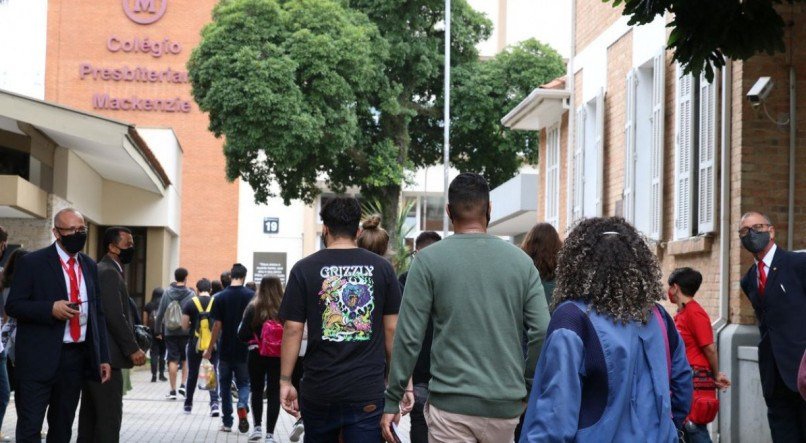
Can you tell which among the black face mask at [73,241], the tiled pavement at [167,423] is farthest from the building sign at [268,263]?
the black face mask at [73,241]

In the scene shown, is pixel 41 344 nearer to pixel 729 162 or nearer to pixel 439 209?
pixel 729 162

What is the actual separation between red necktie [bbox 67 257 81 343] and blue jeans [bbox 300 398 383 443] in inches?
101

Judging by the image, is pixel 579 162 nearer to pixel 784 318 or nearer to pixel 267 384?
pixel 267 384

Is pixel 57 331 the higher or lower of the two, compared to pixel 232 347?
higher

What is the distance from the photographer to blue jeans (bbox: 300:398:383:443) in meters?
6.71

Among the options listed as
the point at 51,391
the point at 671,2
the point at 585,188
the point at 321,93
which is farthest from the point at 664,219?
the point at 321,93

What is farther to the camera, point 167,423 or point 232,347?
point 167,423

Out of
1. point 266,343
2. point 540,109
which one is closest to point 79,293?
point 266,343

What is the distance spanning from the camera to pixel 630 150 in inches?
670

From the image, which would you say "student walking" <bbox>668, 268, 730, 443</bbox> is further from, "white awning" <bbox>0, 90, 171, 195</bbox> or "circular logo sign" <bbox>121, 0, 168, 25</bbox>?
"circular logo sign" <bbox>121, 0, 168, 25</bbox>

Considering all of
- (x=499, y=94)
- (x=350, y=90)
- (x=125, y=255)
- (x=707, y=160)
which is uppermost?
(x=499, y=94)

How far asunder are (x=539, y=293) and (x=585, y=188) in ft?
46.7

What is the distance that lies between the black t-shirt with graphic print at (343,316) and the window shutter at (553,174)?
1603cm

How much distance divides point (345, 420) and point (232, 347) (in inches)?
307
